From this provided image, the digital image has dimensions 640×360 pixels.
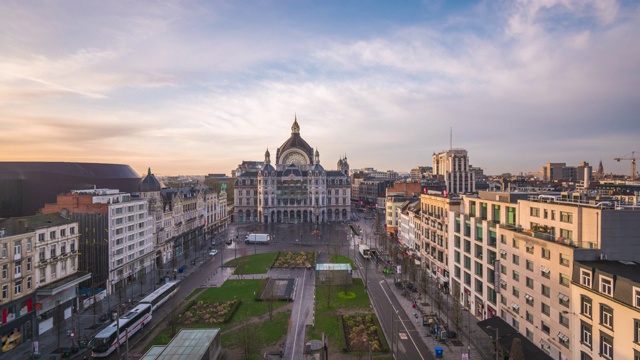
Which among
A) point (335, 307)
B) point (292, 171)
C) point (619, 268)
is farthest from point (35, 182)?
point (619, 268)

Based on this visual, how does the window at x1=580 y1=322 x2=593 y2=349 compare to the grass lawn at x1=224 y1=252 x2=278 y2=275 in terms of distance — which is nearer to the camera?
the window at x1=580 y1=322 x2=593 y2=349

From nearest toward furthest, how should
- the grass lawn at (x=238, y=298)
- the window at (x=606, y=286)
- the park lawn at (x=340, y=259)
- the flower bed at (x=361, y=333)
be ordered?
the window at (x=606, y=286)
the flower bed at (x=361, y=333)
the grass lawn at (x=238, y=298)
the park lawn at (x=340, y=259)

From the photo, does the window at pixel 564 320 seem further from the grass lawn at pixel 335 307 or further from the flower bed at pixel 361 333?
the grass lawn at pixel 335 307

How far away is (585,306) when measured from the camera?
28859 millimetres

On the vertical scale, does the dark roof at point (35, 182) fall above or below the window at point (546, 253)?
above

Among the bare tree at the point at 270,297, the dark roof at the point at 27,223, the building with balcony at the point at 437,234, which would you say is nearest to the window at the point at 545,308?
the building with balcony at the point at 437,234

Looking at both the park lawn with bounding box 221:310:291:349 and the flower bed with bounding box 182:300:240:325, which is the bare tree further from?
the flower bed with bounding box 182:300:240:325

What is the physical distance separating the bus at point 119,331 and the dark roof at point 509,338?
33081 millimetres

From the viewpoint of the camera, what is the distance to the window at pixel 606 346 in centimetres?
2592

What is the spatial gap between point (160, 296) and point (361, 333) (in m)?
27.3

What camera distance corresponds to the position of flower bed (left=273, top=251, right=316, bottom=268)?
241ft

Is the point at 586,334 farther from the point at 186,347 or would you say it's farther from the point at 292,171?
the point at 292,171

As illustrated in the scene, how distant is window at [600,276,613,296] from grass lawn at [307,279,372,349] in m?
22.6

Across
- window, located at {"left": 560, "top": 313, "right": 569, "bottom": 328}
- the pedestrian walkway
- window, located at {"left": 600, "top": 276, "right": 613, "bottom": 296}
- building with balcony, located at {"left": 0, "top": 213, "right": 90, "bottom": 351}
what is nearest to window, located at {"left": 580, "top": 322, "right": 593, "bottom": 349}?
window, located at {"left": 560, "top": 313, "right": 569, "bottom": 328}
